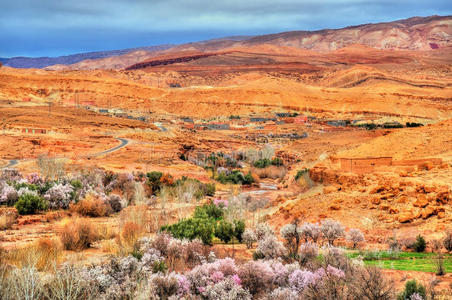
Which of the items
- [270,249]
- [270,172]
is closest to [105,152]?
[270,172]

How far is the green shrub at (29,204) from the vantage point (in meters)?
18.5

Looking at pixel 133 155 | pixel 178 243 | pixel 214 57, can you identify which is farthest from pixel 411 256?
pixel 214 57

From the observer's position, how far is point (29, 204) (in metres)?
18.7

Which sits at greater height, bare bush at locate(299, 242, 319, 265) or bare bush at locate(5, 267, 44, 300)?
bare bush at locate(5, 267, 44, 300)

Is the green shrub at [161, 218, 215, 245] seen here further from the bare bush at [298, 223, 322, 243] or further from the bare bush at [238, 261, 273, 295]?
the bare bush at [238, 261, 273, 295]

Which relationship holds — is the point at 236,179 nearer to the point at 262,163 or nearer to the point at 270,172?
the point at 270,172

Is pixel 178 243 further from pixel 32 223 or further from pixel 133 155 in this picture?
pixel 133 155

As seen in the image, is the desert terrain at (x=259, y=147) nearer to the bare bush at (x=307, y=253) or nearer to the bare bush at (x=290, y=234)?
the bare bush at (x=290, y=234)

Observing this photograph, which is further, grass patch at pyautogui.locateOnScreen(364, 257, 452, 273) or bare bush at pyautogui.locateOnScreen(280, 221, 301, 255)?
bare bush at pyautogui.locateOnScreen(280, 221, 301, 255)

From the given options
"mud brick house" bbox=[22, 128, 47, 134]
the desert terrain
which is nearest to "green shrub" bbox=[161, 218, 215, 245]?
the desert terrain

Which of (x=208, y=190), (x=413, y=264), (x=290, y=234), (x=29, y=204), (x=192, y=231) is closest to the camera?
(x=413, y=264)

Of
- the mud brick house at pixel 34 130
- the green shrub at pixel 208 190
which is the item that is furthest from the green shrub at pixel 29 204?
the mud brick house at pixel 34 130

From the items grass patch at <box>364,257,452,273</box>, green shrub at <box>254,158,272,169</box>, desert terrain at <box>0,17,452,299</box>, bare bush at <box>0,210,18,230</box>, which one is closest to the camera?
grass patch at <box>364,257,452,273</box>

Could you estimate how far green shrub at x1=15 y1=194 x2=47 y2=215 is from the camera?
18.5 m
